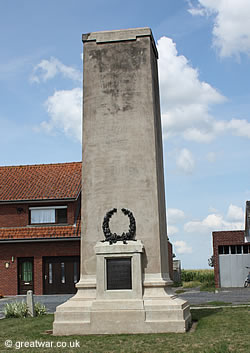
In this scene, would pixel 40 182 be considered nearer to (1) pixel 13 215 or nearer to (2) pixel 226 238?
(1) pixel 13 215

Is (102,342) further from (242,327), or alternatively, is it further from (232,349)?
(242,327)

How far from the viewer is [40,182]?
106 feet

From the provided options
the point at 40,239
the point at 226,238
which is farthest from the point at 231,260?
the point at 40,239

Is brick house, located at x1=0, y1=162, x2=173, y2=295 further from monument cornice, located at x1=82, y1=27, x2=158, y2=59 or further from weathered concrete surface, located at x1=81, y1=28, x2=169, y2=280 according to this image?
monument cornice, located at x1=82, y1=27, x2=158, y2=59

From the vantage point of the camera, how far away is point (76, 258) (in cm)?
2967

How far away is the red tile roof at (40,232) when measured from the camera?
95.8ft

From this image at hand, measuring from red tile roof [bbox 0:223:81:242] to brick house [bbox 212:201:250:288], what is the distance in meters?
10.6

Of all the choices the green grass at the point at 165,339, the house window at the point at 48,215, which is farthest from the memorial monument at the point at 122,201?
the house window at the point at 48,215

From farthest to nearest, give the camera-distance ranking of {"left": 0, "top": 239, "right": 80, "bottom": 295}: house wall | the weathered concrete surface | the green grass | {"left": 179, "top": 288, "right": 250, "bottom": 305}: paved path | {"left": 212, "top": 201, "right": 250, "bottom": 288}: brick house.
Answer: {"left": 212, "top": 201, "right": 250, "bottom": 288}: brick house → {"left": 0, "top": 239, "right": 80, "bottom": 295}: house wall → {"left": 179, "top": 288, "right": 250, "bottom": 305}: paved path → the weathered concrete surface → the green grass

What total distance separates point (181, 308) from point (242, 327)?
1.58 meters

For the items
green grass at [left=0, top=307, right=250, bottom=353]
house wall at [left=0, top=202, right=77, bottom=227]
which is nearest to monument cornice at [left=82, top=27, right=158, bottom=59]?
green grass at [left=0, top=307, right=250, bottom=353]

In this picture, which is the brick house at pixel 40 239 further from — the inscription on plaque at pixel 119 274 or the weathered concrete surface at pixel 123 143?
the inscription on plaque at pixel 119 274

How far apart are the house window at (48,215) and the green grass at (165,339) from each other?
16667 mm

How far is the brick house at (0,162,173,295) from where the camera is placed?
29.4 meters
